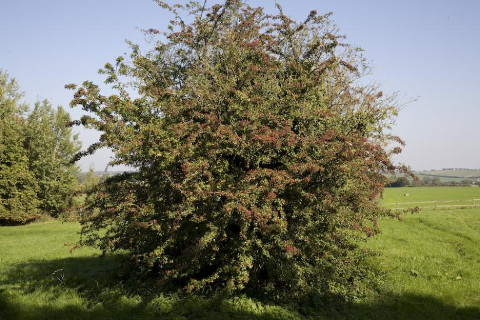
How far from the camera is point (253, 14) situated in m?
11.6

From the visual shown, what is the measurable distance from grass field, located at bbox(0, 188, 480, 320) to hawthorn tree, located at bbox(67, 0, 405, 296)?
0.60 m

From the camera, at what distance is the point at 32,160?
121ft

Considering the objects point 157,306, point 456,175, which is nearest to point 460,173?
point 456,175

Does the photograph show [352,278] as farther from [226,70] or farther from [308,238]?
[226,70]

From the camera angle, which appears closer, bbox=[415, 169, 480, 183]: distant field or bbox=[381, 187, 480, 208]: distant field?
bbox=[381, 187, 480, 208]: distant field

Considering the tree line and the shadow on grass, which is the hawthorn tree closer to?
the shadow on grass

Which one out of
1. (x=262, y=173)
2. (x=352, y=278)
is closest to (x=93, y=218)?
(x=262, y=173)

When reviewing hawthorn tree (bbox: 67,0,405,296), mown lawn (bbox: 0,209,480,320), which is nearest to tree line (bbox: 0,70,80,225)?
mown lawn (bbox: 0,209,480,320)

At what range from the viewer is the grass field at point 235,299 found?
8867 millimetres

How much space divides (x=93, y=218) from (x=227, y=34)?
6.50 meters

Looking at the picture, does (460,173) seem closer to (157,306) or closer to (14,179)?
(14,179)

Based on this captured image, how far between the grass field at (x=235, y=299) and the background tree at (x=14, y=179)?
19825 mm

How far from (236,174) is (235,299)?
3224mm

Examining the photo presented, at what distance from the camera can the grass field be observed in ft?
29.1
